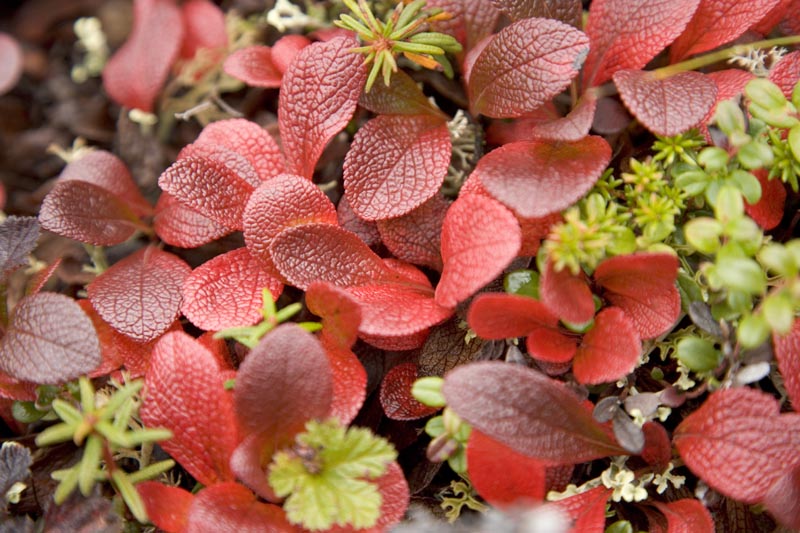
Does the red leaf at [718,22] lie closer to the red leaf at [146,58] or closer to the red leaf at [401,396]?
the red leaf at [401,396]

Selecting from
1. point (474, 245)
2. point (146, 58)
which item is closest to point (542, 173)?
point (474, 245)

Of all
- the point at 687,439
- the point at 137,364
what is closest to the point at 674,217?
the point at 687,439

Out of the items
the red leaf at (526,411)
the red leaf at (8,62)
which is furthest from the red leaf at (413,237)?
the red leaf at (8,62)

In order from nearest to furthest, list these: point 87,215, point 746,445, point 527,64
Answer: point 746,445, point 527,64, point 87,215

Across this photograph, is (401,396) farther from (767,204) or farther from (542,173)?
(767,204)

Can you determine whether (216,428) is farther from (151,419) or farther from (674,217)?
(674,217)
